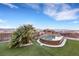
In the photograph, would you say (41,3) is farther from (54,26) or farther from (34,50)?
(34,50)

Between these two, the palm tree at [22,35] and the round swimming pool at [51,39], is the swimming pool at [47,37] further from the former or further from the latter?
the palm tree at [22,35]

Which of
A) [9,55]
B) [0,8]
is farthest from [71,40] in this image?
[0,8]

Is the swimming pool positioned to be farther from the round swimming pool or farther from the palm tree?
the palm tree

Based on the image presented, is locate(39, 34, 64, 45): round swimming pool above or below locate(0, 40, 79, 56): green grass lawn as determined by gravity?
above

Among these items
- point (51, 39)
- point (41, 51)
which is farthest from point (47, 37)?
point (41, 51)

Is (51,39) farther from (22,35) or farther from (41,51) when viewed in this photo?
(22,35)

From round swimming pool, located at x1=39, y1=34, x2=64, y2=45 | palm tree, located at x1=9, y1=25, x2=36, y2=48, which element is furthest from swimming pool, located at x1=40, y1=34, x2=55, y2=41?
palm tree, located at x1=9, y1=25, x2=36, y2=48
